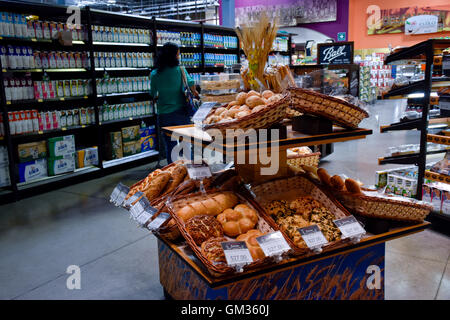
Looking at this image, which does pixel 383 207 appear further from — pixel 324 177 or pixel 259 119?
pixel 259 119

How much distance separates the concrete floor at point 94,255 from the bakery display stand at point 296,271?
0.47 m

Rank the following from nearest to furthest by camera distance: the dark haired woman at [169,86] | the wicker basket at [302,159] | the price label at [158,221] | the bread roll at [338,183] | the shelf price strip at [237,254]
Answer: the shelf price strip at [237,254] → the price label at [158,221] → the bread roll at [338,183] → the wicker basket at [302,159] → the dark haired woman at [169,86]

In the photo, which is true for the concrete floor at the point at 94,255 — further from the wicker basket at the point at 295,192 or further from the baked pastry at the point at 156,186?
the baked pastry at the point at 156,186

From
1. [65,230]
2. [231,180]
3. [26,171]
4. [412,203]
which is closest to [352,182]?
[412,203]

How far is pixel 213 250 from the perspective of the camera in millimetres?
1649

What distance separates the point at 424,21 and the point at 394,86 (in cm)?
1319

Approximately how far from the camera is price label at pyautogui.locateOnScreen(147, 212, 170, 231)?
6.15 ft

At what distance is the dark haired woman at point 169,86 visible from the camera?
4832mm

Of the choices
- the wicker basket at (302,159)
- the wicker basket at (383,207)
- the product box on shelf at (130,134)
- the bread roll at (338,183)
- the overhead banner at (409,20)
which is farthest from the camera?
the overhead banner at (409,20)

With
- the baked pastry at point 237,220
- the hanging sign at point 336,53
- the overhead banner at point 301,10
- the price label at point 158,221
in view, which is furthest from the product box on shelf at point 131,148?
the overhead banner at point 301,10

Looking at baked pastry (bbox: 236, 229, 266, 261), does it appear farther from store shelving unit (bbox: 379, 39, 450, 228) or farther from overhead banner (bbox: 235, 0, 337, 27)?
overhead banner (bbox: 235, 0, 337, 27)

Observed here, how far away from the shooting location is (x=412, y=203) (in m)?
2.04

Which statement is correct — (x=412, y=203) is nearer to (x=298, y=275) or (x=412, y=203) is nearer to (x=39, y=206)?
(x=298, y=275)
